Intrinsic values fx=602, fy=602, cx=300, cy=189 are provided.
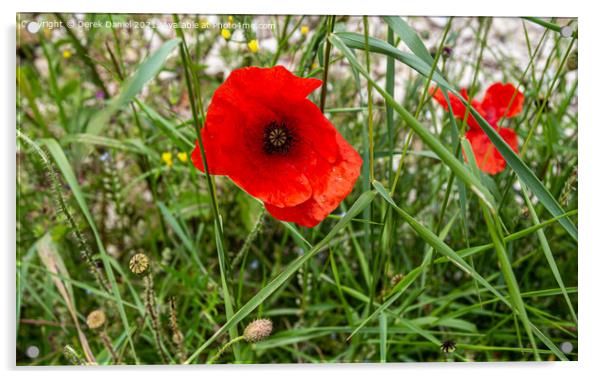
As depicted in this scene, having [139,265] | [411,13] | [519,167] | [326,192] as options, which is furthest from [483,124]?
[139,265]

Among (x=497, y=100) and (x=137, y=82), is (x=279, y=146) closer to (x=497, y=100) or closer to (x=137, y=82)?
(x=137, y=82)

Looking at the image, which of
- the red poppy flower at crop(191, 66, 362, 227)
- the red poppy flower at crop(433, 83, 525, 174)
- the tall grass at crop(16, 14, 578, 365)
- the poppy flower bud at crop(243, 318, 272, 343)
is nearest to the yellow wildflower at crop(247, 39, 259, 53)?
the tall grass at crop(16, 14, 578, 365)

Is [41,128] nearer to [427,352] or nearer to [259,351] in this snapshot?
[259,351]

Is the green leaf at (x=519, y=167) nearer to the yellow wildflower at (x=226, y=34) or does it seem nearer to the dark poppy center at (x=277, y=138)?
the dark poppy center at (x=277, y=138)

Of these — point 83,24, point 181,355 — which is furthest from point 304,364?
point 83,24

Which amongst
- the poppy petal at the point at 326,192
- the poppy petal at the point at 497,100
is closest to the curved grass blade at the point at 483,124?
the poppy petal at the point at 326,192

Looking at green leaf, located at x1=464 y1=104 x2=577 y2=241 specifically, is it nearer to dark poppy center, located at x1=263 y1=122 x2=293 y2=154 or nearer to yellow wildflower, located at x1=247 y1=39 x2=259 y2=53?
→ dark poppy center, located at x1=263 y1=122 x2=293 y2=154
